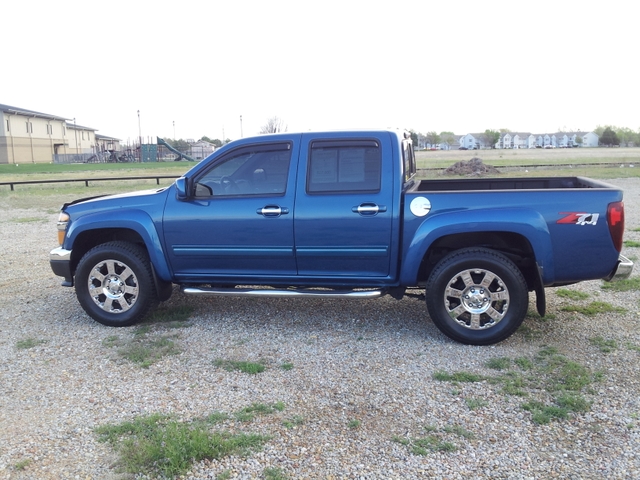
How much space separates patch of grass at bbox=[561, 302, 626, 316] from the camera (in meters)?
6.20

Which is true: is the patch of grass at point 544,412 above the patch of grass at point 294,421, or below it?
above

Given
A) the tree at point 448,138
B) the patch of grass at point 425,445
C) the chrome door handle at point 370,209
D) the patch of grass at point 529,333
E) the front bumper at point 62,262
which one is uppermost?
the tree at point 448,138

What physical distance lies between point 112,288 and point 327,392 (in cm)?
277

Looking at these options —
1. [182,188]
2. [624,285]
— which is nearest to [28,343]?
[182,188]

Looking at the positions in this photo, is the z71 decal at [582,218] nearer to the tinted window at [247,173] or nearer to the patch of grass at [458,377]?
the patch of grass at [458,377]

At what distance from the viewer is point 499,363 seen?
481 centimetres

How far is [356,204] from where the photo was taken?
5402 mm

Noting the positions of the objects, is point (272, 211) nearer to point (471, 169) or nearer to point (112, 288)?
point (112, 288)

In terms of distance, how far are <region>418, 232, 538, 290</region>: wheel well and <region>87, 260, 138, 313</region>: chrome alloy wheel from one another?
2.89 m

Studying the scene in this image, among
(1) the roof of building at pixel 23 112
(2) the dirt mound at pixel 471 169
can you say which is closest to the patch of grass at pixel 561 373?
(2) the dirt mound at pixel 471 169

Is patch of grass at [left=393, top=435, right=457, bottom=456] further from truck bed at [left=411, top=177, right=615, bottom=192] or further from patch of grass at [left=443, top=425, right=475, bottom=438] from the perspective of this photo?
truck bed at [left=411, top=177, right=615, bottom=192]

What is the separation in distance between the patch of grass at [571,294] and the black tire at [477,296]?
200 cm

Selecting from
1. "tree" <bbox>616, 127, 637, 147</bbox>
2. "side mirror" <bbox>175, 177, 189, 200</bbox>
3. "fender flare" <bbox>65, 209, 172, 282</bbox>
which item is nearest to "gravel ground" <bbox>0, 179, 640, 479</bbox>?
"fender flare" <bbox>65, 209, 172, 282</bbox>

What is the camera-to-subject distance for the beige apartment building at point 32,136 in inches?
2574
